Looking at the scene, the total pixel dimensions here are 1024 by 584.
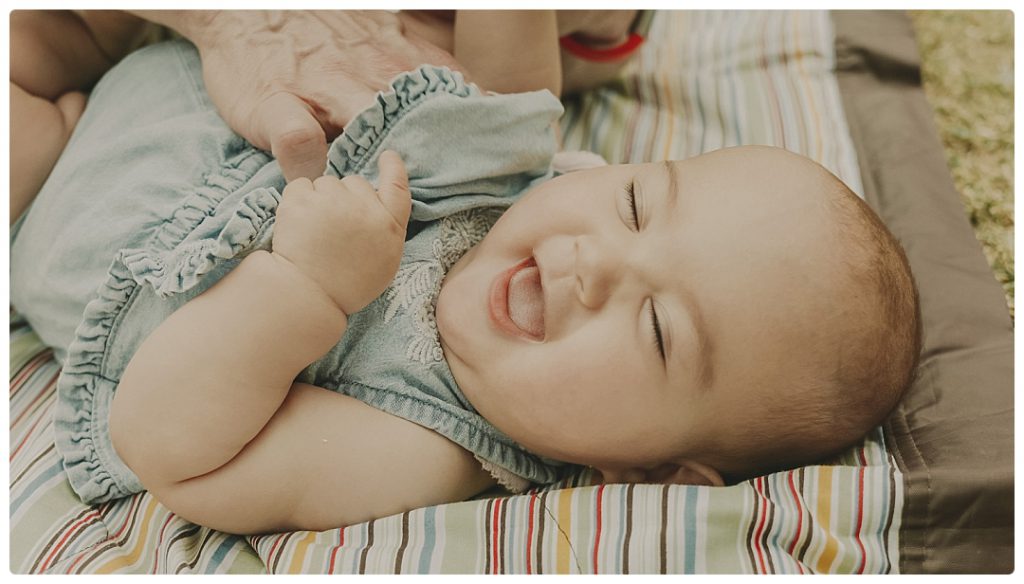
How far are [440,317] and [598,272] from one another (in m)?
0.22

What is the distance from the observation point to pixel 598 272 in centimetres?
92

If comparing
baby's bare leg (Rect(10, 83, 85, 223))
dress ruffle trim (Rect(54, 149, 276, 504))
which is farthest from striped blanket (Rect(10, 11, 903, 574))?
baby's bare leg (Rect(10, 83, 85, 223))

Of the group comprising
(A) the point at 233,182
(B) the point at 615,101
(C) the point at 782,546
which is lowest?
(C) the point at 782,546

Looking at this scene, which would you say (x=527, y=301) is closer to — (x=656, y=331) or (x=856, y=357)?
(x=656, y=331)

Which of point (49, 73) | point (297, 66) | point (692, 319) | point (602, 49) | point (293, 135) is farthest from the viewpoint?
Answer: point (602, 49)

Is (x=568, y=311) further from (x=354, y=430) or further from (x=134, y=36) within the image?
(x=134, y=36)

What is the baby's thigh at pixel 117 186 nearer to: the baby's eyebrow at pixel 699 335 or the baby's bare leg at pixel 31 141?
the baby's bare leg at pixel 31 141

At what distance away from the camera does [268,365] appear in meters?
0.93

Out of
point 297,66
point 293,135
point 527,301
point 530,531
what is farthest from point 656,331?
point 297,66

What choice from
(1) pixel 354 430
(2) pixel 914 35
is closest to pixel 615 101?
(2) pixel 914 35

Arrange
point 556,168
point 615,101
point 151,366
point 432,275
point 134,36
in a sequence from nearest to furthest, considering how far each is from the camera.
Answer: point 151,366 → point 432,275 → point 556,168 → point 134,36 → point 615,101

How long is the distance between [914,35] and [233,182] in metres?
1.33

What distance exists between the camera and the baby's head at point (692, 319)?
90cm

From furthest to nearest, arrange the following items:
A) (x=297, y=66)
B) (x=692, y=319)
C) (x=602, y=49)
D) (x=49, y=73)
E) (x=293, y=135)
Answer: (x=602, y=49), (x=49, y=73), (x=297, y=66), (x=293, y=135), (x=692, y=319)
